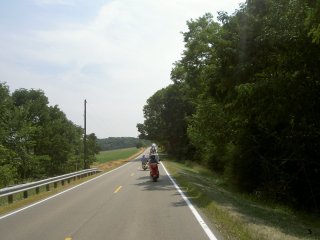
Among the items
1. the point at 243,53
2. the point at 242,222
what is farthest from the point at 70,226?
the point at 243,53

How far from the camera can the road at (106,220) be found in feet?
33.9

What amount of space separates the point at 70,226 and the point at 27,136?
59.3 meters

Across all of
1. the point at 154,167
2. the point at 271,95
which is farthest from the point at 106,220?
the point at 154,167

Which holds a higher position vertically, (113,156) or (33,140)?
(33,140)

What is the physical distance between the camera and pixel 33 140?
74.6 meters

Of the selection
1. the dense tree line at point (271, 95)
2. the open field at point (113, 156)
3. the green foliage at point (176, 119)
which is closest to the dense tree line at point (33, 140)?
the open field at point (113, 156)

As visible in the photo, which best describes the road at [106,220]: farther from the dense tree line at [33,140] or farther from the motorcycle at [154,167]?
the dense tree line at [33,140]

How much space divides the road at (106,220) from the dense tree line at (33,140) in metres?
32.6

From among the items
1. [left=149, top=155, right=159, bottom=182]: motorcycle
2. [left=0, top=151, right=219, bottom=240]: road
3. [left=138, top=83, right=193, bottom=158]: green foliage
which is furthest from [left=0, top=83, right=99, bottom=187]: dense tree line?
[left=0, top=151, right=219, bottom=240]: road

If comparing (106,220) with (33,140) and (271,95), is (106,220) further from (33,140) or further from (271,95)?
(33,140)

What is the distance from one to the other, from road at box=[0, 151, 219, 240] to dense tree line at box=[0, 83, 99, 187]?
3260cm

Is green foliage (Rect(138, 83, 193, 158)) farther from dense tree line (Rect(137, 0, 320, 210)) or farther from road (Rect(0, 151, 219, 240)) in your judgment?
road (Rect(0, 151, 219, 240))

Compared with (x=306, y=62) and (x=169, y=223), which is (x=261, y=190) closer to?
(x=306, y=62)

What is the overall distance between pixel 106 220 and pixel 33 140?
2556 inches
